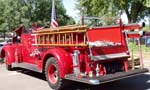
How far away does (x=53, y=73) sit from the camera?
355 inches

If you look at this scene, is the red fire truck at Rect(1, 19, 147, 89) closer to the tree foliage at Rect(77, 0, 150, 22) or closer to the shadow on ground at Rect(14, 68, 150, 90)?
the shadow on ground at Rect(14, 68, 150, 90)

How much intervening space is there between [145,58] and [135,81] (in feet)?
23.9

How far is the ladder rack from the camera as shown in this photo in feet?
26.3

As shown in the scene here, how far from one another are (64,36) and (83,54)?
782mm

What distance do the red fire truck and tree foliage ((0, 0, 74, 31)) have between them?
95.1 feet

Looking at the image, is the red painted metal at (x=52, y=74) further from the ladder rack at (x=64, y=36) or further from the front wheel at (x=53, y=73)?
the ladder rack at (x=64, y=36)

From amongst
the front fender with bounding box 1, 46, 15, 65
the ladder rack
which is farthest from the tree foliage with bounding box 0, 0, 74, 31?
the ladder rack

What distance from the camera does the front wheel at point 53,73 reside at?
8568 millimetres

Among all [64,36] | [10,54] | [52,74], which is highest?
[64,36]

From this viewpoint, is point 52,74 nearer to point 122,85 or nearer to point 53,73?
point 53,73

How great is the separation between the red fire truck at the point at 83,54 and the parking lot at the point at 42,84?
0.52m

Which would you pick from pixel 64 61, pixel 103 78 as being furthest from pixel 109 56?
pixel 64 61

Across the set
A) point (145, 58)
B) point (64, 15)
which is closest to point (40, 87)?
point (145, 58)

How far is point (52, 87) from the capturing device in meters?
8.91
